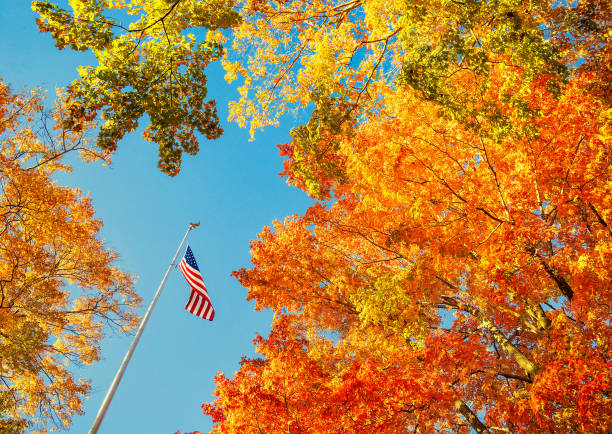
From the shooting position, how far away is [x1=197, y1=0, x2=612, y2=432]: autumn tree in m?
5.93

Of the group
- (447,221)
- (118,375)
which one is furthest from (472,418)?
(118,375)

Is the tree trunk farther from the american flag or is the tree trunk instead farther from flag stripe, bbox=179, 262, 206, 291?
flag stripe, bbox=179, 262, 206, 291

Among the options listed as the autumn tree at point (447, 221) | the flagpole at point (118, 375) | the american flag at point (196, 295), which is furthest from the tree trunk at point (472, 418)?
the flagpole at point (118, 375)

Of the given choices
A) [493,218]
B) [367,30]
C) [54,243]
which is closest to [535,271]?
[493,218]

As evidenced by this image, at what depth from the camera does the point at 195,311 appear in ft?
37.6

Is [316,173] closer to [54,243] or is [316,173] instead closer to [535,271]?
[535,271]

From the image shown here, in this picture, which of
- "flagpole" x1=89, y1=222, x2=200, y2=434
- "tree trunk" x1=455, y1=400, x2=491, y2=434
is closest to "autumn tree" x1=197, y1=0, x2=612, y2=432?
"tree trunk" x1=455, y1=400, x2=491, y2=434

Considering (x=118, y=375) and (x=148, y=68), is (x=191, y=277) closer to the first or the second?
(x=118, y=375)

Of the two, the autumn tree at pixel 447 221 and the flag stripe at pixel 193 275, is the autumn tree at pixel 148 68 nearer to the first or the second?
the autumn tree at pixel 447 221

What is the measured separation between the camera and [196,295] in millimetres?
11773

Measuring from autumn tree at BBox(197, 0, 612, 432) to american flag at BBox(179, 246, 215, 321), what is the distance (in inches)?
55.9

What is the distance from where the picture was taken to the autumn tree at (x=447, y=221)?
19.4ft

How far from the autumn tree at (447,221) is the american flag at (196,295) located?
1419 millimetres

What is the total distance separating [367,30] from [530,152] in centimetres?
514
